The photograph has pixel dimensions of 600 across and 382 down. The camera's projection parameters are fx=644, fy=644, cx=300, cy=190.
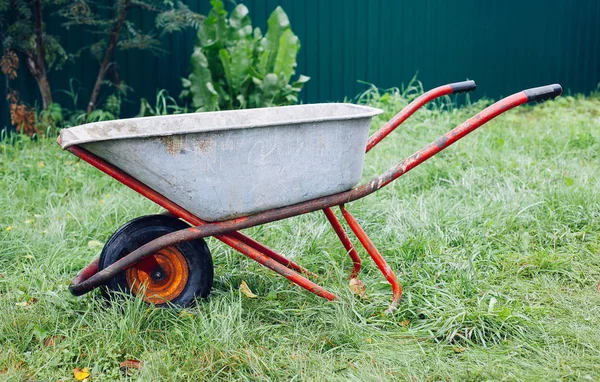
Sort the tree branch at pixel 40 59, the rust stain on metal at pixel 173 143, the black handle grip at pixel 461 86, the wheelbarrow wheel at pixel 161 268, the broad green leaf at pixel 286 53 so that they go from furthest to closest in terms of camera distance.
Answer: the broad green leaf at pixel 286 53, the tree branch at pixel 40 59, the black handle grip at pixel 461 86, the wheelbarrow wheel at pixel 161 268, the rust stain on metal at pixel 173 143

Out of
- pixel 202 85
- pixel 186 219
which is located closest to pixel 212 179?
pixel 186 219

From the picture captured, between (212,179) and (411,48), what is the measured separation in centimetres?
489

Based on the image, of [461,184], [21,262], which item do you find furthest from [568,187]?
[21,262]

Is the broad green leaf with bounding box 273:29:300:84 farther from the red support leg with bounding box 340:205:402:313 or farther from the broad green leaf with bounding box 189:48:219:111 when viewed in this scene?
the red support leg with bounding box 340:205:402:313

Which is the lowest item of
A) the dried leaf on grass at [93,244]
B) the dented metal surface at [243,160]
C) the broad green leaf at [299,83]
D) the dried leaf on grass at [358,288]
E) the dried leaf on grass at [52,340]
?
the dried leaf on grass at [52,340]

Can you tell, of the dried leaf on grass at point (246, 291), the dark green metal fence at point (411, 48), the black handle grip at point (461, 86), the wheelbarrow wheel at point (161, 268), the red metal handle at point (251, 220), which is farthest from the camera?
the dark green metal fence at point (411, 48)

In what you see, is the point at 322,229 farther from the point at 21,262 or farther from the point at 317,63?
the point at 317,63

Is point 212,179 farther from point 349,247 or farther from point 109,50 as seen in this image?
point 109,50

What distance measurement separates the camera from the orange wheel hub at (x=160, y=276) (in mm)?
2629

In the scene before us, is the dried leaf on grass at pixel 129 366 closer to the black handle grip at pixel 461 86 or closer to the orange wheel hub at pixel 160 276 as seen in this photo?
the orange wheel hub at pixel 160 276

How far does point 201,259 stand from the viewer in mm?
2656

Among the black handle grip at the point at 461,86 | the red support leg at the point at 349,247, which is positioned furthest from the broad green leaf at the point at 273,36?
the red support leg at the point at 349,247

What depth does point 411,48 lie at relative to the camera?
677 cm

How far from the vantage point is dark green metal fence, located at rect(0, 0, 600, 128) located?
5891mm
